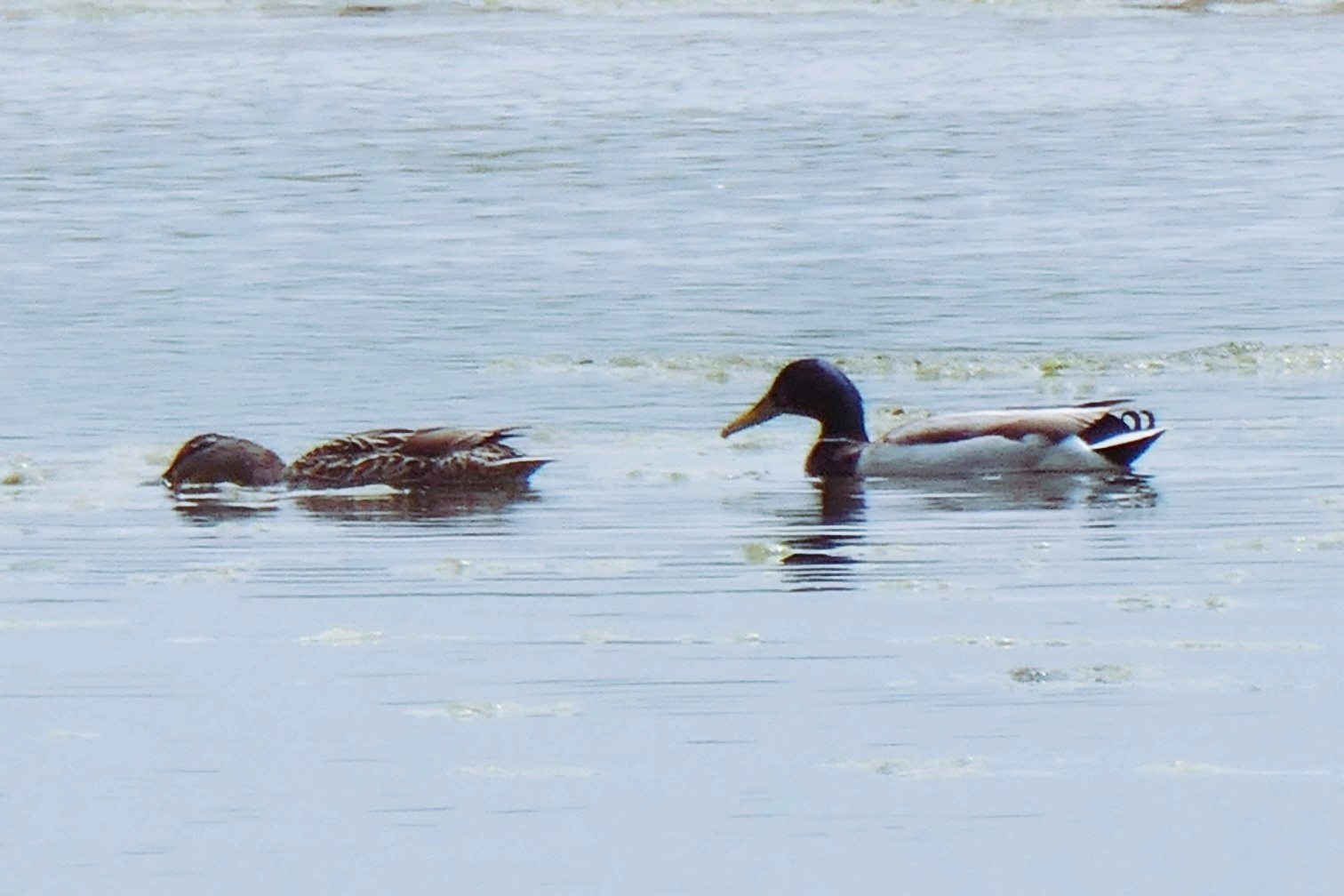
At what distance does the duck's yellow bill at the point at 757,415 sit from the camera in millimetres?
15438

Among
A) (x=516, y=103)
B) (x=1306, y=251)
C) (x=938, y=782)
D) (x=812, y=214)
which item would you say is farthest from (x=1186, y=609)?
(x=516, y=103)

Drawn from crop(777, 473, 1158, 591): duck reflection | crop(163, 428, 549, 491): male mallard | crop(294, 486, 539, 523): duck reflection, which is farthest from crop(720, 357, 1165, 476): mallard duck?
crop(294, 486, 539, 523): duck reflection

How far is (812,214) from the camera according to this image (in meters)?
27.5

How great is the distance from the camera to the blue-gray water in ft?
27.0

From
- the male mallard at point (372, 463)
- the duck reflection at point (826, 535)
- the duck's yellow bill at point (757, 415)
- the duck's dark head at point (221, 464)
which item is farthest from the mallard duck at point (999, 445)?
the duck's dark head at point (221, 464)

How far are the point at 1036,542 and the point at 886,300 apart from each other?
9.22 m

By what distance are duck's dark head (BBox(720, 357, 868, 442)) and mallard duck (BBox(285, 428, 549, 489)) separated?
4.04 ft

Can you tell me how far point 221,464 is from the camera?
14.3 m

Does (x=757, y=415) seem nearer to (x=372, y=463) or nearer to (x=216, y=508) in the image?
(x=372, y=463)

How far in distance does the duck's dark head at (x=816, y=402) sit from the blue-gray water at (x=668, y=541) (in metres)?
0.23

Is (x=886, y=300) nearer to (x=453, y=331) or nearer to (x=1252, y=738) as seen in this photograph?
(x=453, y=331)

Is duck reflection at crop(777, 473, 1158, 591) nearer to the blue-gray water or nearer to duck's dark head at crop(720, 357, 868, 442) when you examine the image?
the blue-gray water

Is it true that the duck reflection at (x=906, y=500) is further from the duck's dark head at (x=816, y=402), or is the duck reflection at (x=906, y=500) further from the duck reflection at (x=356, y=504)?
the duck reflection at (x=356, y=504)

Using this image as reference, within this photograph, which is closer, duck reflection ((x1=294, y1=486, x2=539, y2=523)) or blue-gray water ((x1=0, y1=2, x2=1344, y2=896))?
blue-gray water ((x1=0, y1=2, x2=1344, y2=896))
